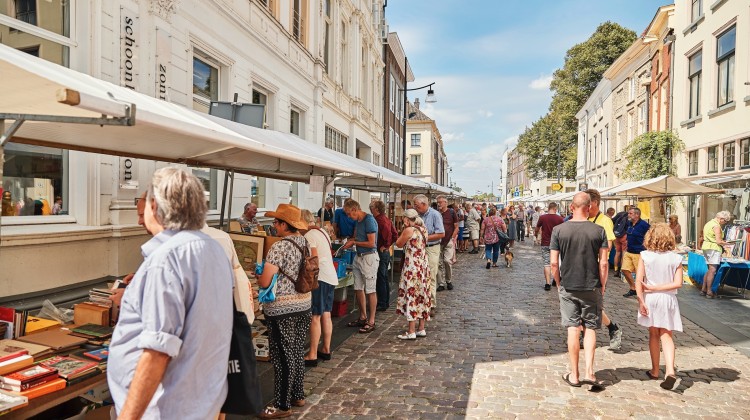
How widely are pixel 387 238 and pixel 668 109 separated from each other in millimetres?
15933

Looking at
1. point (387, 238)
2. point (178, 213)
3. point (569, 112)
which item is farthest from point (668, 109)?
point (569, 112)

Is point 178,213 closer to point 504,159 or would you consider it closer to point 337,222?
point 337,222

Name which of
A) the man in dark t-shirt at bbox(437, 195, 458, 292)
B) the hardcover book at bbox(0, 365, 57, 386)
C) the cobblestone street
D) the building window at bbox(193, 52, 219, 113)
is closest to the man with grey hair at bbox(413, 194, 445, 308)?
the cobblestone street

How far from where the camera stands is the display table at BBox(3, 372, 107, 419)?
98.8 inches

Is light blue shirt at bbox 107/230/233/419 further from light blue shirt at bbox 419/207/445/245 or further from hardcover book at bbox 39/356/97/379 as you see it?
light blue shirt at bbox 419/207/445/245

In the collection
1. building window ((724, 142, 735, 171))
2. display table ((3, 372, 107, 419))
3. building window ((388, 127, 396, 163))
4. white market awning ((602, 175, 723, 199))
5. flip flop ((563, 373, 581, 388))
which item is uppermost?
building window ((388, 127, 396, 163))

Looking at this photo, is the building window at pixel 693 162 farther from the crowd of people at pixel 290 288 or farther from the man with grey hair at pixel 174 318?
the man with grey hair at pixel 174 318

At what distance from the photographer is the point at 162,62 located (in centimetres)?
732

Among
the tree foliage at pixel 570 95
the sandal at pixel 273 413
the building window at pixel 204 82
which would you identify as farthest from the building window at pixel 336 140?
the tree foliage at pixel 570 95

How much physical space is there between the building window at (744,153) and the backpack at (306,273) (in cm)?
1381

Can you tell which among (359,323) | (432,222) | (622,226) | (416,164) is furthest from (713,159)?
(416,164)

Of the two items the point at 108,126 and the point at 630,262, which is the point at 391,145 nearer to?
the point at 630,262

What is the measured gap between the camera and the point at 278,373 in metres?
4.19

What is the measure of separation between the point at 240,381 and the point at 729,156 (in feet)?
53.7
